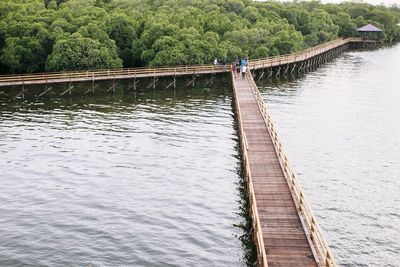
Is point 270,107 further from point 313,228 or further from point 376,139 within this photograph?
point 313,228

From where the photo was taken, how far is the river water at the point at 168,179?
22938mm

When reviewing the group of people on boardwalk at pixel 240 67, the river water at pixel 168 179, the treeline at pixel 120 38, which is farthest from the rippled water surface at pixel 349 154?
the treeline at pixel 120 38

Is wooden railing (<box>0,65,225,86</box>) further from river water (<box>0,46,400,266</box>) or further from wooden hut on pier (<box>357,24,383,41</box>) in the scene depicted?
wooden hut on pier (<box>357,24,383,41</box>)

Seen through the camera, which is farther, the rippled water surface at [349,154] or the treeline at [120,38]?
the treeline at [120,38]

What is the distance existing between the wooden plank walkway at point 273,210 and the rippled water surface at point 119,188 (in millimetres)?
2031

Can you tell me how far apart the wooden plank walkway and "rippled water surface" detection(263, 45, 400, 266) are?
2.74 m

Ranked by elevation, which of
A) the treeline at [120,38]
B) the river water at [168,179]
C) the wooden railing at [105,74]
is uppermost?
the treeline at [120,38]

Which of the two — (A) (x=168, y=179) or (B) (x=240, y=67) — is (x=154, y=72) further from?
(A) (x=168, y=179)

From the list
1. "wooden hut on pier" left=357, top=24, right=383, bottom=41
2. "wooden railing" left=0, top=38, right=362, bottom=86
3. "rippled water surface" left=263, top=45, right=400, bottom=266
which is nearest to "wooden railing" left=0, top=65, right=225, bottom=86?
"wooden railing" left=0, top=38, right=362, bottom=86

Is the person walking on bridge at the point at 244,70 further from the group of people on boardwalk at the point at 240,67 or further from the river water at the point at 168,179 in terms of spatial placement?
the river water at the point at 168,179

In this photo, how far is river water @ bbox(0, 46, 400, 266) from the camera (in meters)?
22.9

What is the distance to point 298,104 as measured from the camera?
177ft

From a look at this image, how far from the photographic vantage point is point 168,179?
31359 mm

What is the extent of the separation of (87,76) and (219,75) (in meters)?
21.7
